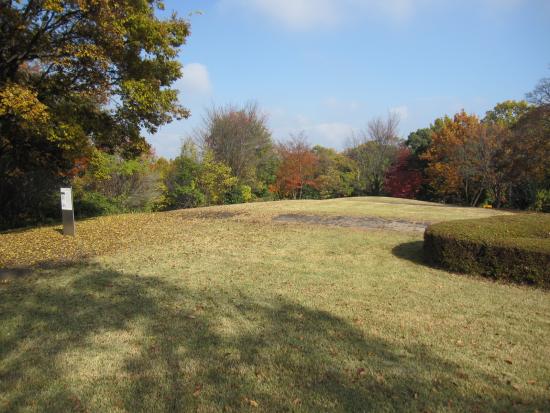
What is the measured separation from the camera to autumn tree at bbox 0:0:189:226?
Result: 839cm

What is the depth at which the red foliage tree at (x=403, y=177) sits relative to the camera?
110ft

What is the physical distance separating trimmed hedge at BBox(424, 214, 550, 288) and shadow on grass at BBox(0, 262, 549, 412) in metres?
3.31

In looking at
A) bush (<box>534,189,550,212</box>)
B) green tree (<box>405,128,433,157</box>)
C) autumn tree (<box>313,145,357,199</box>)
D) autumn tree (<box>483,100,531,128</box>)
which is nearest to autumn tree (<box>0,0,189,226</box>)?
bush (<box>534,189,550,212</box>)

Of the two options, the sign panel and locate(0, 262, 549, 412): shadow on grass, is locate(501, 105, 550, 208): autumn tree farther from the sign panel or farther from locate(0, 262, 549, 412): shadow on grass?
the sign panel

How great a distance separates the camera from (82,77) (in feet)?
31.9

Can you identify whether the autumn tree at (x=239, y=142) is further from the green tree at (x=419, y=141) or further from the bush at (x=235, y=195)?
the green tree at (x=419, y=141)

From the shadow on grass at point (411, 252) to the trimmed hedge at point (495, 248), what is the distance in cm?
22

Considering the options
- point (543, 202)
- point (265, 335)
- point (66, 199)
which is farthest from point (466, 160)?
point (265, 335)

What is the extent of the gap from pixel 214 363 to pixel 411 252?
5.82 meters

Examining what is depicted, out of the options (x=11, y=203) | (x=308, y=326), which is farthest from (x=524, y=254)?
(x=11, y=203)

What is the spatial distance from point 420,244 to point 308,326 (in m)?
5.28

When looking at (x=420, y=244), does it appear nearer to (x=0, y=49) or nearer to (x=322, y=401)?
(x=322, y=401)

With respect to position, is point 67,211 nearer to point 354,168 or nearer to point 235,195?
point 235,195

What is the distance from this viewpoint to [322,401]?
2764 millimetres
